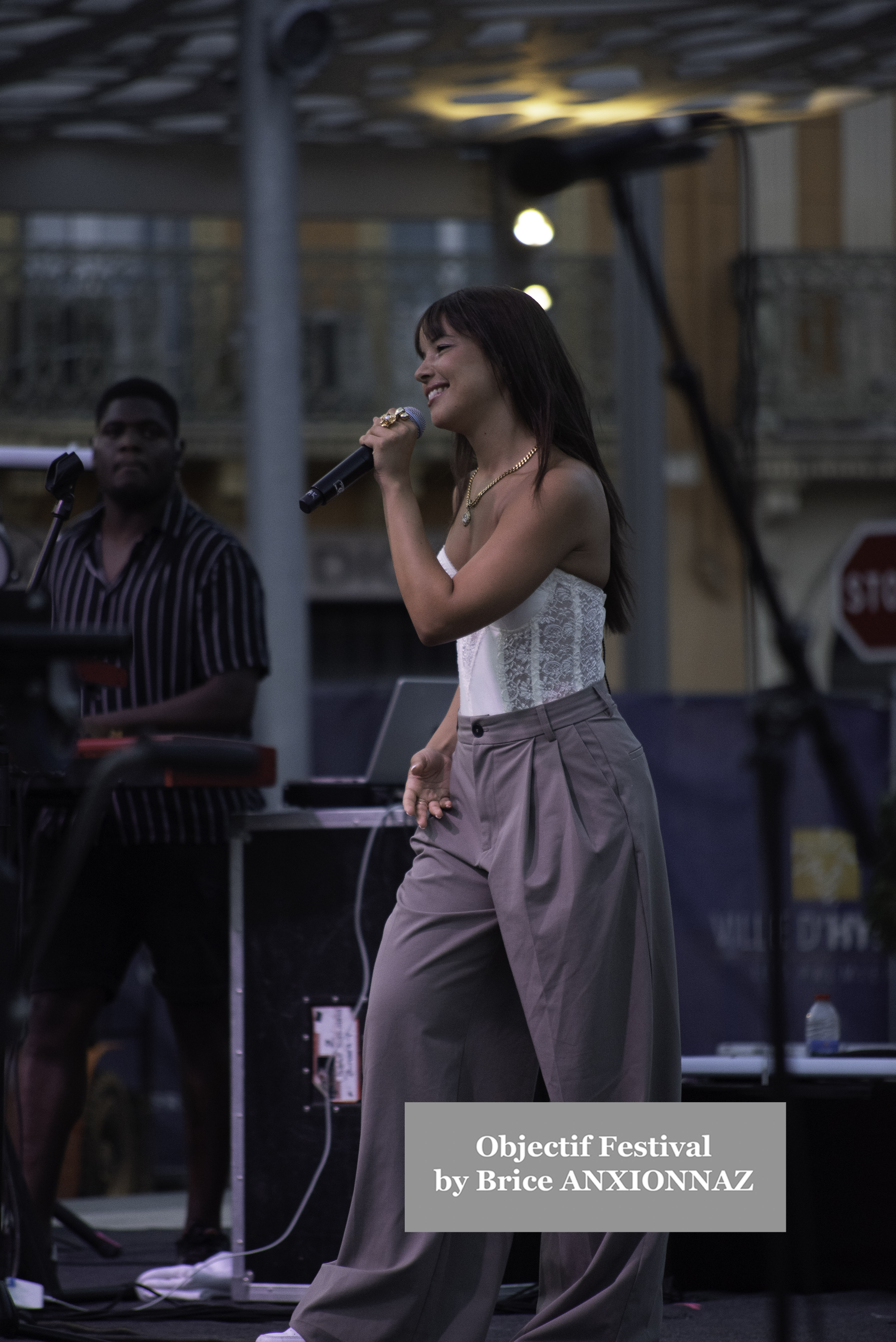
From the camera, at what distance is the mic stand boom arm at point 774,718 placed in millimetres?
2307

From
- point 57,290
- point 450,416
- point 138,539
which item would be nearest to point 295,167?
point 138,539

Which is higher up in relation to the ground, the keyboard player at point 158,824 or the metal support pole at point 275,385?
the metal support pole at point 275,385

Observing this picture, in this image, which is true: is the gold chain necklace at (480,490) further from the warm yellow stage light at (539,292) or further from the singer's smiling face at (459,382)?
the warm yellow stage light at (539,292)

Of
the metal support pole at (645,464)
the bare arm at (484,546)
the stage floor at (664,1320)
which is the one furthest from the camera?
the metal support pole at (645,464)

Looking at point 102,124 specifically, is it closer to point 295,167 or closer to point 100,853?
point 295,167

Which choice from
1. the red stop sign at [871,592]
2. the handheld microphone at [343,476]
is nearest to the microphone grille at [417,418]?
the handheld microphone at [343,476]

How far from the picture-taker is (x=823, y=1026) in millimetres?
4691

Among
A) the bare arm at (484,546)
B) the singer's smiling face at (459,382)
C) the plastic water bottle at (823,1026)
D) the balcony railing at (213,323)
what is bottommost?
the plastic water bottle at (823,1026)

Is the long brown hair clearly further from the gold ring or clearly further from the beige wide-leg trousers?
the beige wide-leg trousers

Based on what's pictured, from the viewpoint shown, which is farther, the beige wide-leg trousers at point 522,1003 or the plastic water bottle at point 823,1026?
the plastic water bottle at point 823,1026

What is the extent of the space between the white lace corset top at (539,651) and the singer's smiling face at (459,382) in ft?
1.06

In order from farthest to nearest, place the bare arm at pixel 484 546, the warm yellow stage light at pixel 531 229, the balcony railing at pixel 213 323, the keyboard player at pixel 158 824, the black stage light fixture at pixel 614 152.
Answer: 1. the balcony railing at pixel 213 323
2. the warm yellow stage light at pixel 531 229
3. the keyboard player at pixel 158 824
4. the bare arm at pixel 484 546
5. the black stage light fixture at pixel 614 152

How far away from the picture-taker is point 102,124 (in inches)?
325

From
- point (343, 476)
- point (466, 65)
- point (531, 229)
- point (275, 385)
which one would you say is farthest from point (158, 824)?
point (466, 65)
